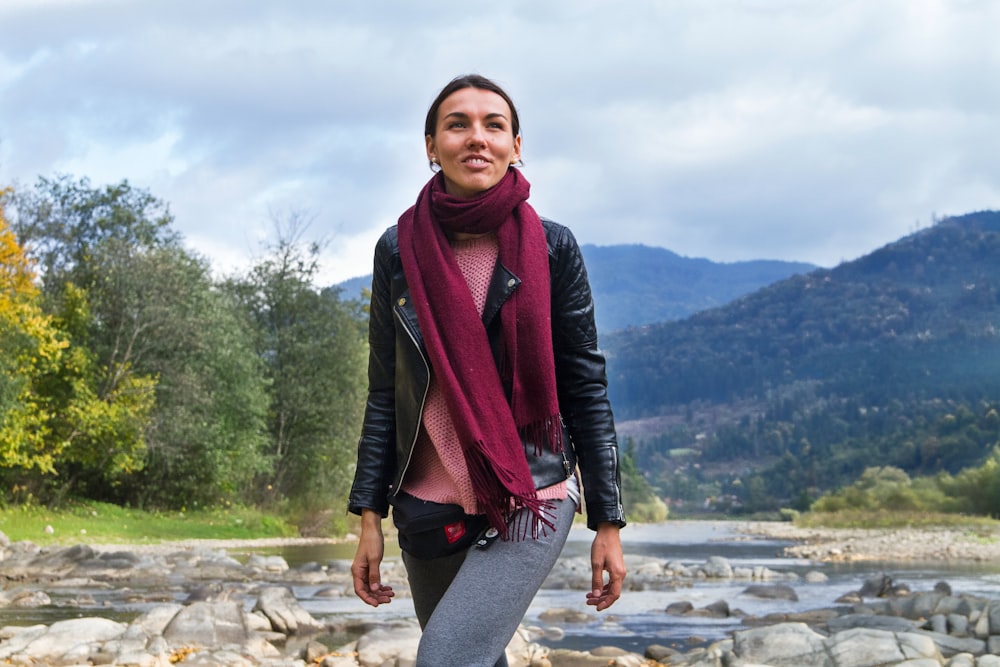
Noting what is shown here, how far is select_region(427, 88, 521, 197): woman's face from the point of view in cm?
308

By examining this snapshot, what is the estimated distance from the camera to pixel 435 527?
9.68 ft

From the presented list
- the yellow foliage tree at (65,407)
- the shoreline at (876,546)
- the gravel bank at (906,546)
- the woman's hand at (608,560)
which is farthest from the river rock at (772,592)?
the woman's hand at (608,560)

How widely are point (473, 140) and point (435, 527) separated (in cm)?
99

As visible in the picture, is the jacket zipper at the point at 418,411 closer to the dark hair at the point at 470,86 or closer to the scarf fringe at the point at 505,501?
the scarf fringe at the point at 505,501

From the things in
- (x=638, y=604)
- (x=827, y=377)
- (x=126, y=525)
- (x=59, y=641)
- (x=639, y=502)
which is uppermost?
(x=827, y=377)

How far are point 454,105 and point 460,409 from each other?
838 millimetres

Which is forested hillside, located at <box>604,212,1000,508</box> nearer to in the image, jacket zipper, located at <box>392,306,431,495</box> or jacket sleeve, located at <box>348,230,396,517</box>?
jacket sleeve, located at <box>348,230,396,517</box>

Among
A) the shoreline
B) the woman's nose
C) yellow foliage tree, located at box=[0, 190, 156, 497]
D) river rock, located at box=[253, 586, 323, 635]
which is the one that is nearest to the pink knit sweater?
the woman's nose

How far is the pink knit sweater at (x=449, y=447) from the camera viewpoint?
292 cm

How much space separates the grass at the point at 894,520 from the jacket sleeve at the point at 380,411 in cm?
4572

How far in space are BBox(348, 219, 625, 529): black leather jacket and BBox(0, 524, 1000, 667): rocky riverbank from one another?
6.44 m

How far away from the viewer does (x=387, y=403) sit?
3170mm

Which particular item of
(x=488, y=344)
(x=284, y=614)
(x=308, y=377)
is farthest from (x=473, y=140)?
(x=308, y=377)

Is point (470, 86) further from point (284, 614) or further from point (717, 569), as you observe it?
point (717, 569)
